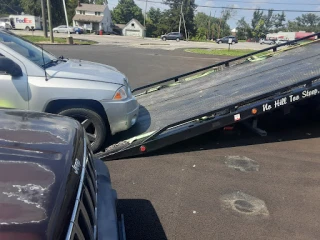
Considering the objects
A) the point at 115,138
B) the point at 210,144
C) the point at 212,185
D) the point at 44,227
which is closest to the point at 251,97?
the point at 210,144

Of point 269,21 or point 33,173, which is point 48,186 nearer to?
point 33,173

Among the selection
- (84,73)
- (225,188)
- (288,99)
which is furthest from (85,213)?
(288,99)

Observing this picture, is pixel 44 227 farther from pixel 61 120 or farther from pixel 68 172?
pixel 61 120

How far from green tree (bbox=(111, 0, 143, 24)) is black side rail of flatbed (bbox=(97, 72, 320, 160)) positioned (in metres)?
118

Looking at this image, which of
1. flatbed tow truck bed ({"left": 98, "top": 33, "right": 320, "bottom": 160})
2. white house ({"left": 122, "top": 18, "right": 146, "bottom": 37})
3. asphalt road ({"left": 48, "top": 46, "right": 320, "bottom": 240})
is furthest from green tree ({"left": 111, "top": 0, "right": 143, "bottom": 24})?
asphalt road ({"left": 48, "top": 46, "right": 320, "bottom": 240})

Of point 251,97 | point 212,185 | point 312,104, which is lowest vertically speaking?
point 212,185

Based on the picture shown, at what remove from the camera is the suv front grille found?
4.99 feet

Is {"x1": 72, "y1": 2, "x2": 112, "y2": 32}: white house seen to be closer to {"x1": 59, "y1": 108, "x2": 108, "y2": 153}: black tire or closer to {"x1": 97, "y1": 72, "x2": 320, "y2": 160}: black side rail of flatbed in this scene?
{"x1": 59, "y1": 108, "x2": 108, "y2": 153}: black tire

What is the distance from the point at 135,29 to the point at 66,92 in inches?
3642

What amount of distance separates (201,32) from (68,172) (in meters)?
88.7

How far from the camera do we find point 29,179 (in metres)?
1.55

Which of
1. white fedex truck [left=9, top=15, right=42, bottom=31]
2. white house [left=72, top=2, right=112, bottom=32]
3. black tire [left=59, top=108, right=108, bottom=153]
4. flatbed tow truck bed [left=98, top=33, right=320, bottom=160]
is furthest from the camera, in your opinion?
white house [left=72, top=2, right=112, bottom=32]

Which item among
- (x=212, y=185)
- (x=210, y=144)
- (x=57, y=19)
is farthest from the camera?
(x=57, y=19)

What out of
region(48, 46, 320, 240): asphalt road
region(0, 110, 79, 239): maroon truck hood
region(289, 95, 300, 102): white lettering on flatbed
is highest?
region(0, 110, 79, 239): maroon truck hood
